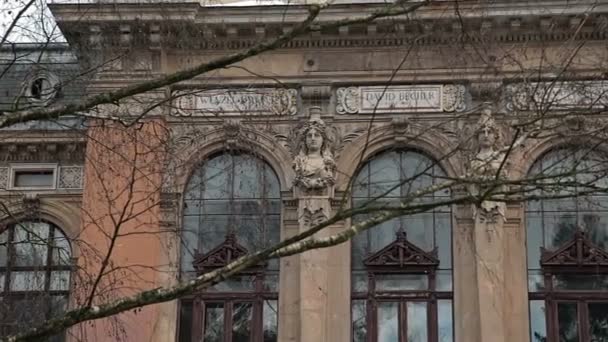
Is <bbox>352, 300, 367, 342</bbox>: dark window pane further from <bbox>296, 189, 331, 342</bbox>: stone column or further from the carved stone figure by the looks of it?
the carved stone figure

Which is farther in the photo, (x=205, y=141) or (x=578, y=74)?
(x=205, y=141)

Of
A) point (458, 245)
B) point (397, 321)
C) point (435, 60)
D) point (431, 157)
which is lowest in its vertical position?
point (397, 321)

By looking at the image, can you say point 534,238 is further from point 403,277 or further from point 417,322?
point 417,322

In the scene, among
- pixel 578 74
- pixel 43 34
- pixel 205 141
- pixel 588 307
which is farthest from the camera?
pixel 205 141

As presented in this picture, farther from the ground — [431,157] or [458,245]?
[431,157]

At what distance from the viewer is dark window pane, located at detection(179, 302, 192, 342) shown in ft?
70.5

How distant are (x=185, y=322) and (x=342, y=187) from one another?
3847 millimetres

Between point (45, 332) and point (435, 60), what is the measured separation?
41.1ft

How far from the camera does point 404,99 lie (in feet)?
72.6

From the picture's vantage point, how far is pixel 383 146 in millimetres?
22078

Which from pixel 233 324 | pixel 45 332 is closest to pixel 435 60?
pixel 233 324

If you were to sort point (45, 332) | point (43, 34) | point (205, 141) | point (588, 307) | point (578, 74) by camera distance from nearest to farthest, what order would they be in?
point (45, 332)
point (43, 34)
point (578, 74)
point (588, 307)
point (205, 141)

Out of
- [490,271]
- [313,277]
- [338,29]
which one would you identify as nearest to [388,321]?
[313,277]

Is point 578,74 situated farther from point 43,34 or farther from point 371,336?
point 43,34
